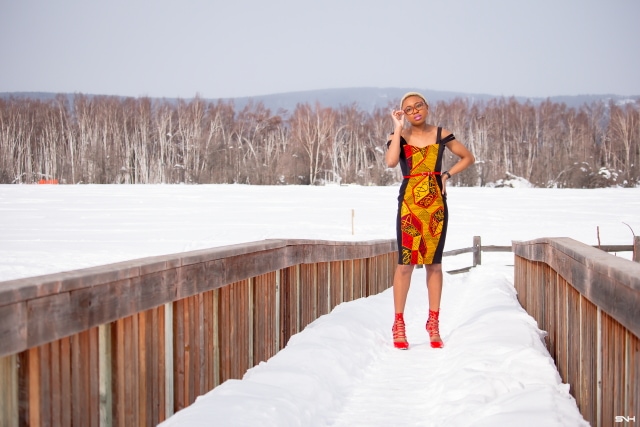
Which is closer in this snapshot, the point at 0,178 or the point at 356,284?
the point at 356,284

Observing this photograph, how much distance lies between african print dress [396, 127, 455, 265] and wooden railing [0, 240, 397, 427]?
865mm

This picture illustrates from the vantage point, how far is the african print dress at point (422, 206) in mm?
5273

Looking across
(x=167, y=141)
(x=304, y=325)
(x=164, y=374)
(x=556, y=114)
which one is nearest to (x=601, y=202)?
(x=304, y=325)

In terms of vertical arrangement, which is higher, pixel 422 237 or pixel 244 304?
pixel 422 237

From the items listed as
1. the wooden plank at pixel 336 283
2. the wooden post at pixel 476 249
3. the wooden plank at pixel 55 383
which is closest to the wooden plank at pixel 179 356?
the wooden plank at pixel 55 383

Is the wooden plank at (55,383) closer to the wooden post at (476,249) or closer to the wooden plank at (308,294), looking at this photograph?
the wooden plank at (308,294)

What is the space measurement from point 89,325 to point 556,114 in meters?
88.9

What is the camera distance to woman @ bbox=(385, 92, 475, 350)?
17.3 ft

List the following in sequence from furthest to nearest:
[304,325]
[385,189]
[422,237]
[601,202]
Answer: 1. [385,189]
2. [601,202]
3. [304,325]
4. [422,237]

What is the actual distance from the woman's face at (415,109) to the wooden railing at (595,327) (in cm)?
124

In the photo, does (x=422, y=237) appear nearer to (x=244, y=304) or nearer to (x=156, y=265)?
(x=244, y=304)

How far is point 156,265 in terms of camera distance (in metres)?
3.21

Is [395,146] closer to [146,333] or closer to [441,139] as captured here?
[441,139]

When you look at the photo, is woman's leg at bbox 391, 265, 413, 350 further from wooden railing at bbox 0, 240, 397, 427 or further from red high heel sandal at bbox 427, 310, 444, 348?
wooden railing at bbox 0, 240, 397, 427
